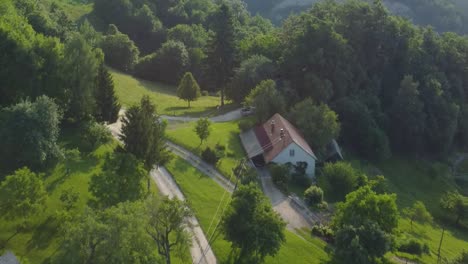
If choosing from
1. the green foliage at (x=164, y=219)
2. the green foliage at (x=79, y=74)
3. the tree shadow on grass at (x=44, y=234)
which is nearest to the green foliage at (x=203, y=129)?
the green foliage at (x=79, y=74)

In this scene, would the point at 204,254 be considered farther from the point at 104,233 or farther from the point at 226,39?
the point at 226,39

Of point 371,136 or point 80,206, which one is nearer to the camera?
point 80,206

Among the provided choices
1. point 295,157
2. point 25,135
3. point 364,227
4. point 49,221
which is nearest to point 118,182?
point 49,221

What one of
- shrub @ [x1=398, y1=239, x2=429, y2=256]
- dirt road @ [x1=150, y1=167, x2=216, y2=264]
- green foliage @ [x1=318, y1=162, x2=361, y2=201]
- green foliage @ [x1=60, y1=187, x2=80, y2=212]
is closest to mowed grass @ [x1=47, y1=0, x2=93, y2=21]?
dirt road @ [x1=150, y1=167, x2=216, y2=264]

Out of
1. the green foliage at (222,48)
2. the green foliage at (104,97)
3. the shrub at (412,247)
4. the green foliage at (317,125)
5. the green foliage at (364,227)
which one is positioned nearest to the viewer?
the green foliage at (364,227)

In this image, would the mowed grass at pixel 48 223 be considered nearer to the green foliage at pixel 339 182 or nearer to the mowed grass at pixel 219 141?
the mowed grass at pixel 219 141

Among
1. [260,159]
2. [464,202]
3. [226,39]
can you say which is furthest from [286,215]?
[226,39]
